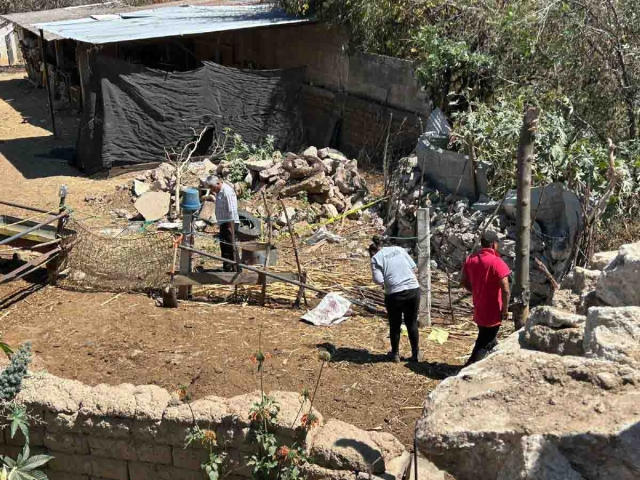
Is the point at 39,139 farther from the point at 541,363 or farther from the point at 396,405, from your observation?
the point at 541,363

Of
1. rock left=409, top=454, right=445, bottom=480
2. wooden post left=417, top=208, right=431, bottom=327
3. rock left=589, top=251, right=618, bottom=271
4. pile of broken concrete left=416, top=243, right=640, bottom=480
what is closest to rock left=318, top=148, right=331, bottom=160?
wooden post left=417, top=208, right=431, bottom=327

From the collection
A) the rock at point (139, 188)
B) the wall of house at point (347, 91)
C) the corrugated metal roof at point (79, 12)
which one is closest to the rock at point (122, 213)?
the rock at point (139, 188)

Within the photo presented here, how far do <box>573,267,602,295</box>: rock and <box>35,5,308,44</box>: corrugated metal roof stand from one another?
12.0 metres

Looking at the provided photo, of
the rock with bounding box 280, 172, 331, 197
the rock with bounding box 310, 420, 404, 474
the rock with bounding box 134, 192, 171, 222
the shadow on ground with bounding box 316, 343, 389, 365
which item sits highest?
the rock with bounding box 310, 420, 404, 474

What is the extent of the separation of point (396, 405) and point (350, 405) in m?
0.36

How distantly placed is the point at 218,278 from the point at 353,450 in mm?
4145

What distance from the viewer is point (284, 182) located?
13.4 m

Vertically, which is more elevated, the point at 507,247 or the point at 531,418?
the point at 531,418

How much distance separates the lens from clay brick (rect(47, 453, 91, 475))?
5625mm

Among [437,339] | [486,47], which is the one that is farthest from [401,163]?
[437,339]

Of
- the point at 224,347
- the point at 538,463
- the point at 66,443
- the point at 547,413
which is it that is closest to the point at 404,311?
the point at 224,347

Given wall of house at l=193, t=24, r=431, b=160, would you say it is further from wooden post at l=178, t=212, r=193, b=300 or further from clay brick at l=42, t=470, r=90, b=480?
clay brick at l=42, t=470, r=90, b=480

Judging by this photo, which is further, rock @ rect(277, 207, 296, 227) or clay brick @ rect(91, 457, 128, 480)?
rock @ rect(277, 207, 296, 227)

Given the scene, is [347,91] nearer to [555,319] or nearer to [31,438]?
[31,438]
